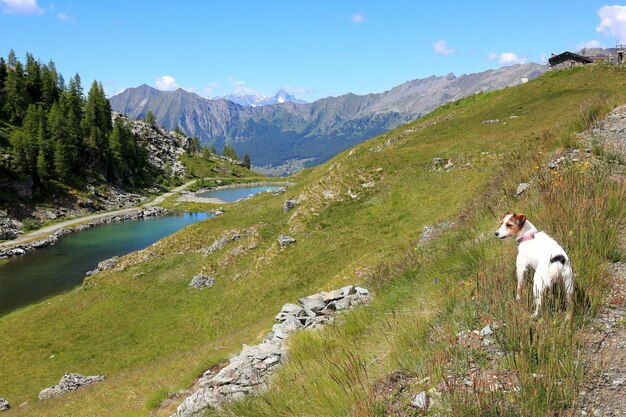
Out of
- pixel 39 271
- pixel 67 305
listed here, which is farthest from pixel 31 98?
pixel 67 305

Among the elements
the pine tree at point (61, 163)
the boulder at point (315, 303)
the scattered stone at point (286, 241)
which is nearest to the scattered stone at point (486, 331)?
the boulder at point (315, 303)

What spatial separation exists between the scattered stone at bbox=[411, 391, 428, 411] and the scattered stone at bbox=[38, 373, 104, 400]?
2735cm

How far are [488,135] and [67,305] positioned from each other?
49.8m

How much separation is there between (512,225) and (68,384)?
28814mm

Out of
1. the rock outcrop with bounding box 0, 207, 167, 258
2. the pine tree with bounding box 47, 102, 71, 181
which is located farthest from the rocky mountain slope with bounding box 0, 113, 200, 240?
the rock outcrop with bounding box 0, 207, 167, 258

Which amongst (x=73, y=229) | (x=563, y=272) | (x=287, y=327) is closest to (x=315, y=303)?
(x=287, y=327)

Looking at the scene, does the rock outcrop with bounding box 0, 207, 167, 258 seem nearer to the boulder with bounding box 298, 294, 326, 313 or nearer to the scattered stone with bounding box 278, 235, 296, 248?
the scattered stone with bounding box 278, 235, 296, 248

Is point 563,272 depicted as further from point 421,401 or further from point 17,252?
point 17,252

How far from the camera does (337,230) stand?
35.8 metres

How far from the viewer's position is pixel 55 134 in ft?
451

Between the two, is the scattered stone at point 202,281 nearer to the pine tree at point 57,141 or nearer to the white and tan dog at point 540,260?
the white and tan dog at point 540,260

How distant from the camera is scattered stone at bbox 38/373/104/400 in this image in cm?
2538

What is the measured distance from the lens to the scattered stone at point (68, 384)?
83.3ft

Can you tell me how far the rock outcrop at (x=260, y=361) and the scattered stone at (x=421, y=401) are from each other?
4.46 metres
